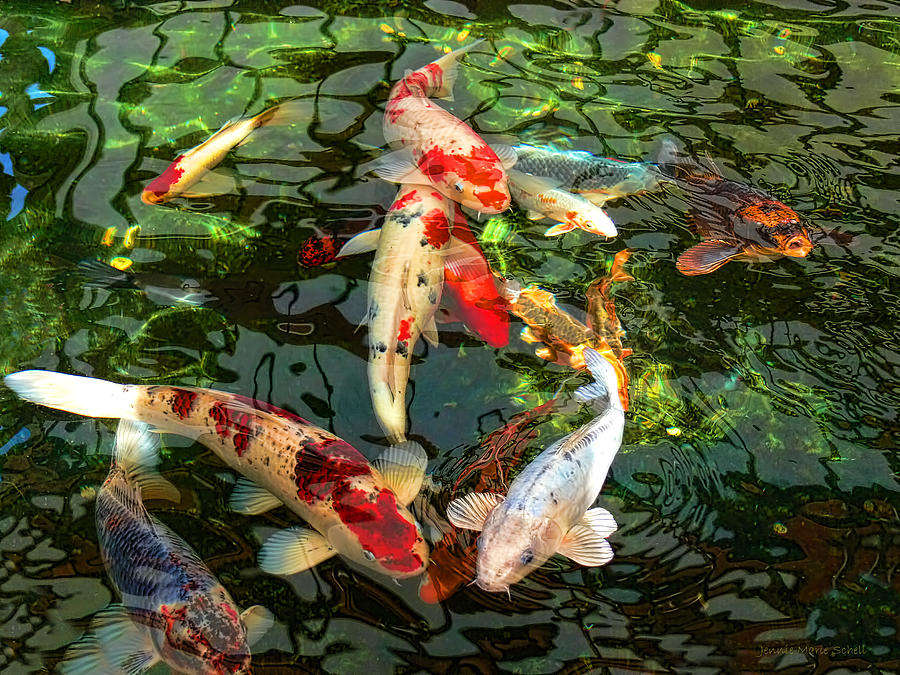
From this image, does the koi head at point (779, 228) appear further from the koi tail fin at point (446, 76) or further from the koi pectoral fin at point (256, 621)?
the koi pectoral fin at point (256, 621)

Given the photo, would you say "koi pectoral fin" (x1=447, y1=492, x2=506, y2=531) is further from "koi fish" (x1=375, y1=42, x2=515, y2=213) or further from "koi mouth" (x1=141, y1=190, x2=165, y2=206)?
"koi mouth" (x1=141, y1=190, x2=165, y2=206)

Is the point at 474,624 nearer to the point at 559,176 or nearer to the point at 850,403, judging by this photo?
the point at 850,403

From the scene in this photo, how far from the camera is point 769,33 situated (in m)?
6.05

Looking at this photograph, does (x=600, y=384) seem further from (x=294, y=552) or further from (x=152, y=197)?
(x=152, y=197)

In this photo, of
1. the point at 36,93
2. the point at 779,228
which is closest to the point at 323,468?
the point at 779,228

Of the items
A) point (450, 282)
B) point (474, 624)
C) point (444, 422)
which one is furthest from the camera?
point (450, 282)

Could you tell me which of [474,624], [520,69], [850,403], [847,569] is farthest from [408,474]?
[520,69]

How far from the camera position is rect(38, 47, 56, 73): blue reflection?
5.95 m

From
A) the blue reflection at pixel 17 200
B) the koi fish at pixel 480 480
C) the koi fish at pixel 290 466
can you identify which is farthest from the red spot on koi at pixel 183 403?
the blue reflection at pixel 17 200

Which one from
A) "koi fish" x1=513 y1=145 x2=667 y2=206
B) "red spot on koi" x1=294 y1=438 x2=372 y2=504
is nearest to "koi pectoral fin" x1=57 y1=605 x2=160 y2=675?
"red spot on koi" x1=294 y1=438 x2=372 y2=504

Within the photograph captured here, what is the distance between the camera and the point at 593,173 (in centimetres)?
504

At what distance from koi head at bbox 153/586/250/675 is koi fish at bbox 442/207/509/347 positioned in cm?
200

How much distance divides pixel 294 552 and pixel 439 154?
107 inches

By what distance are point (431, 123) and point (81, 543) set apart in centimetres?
336
